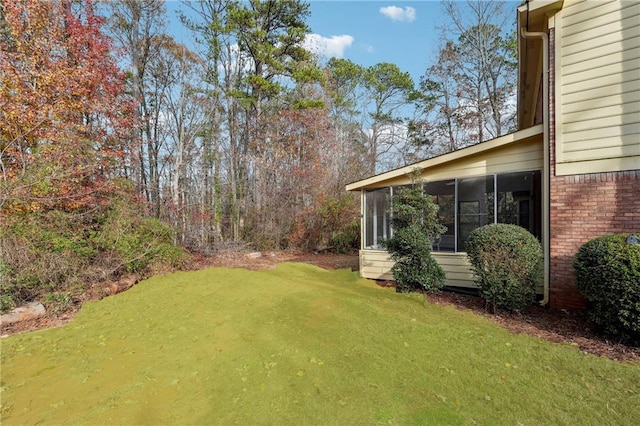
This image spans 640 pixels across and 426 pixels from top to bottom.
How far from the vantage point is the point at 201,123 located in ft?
39.0

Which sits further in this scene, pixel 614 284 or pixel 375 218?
pixel 375 218

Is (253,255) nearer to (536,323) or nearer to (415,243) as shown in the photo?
(415,243)

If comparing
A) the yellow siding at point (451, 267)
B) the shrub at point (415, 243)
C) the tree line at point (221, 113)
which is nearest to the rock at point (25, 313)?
the tree line at point (221, 113)

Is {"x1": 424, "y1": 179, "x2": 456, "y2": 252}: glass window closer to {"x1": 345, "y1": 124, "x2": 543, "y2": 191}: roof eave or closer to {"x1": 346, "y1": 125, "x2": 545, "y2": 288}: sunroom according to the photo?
{"x1": 346, "y1": 125, "x2": 545, "y2": 288}: sunroom

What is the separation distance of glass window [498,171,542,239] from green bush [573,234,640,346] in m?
2.31

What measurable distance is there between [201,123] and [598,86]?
11818 mm

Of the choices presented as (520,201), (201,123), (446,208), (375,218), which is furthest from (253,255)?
(520,201)

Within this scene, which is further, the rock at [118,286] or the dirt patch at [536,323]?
the rock at [118,286]

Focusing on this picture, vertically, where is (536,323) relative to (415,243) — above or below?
below

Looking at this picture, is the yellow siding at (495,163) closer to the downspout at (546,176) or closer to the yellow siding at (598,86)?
the downspout at (546,176)

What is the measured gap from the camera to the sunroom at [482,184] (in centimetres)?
577

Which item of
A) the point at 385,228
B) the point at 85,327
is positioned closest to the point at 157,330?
the point at 85,327

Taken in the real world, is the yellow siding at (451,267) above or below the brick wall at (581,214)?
below

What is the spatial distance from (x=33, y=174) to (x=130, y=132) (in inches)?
155
